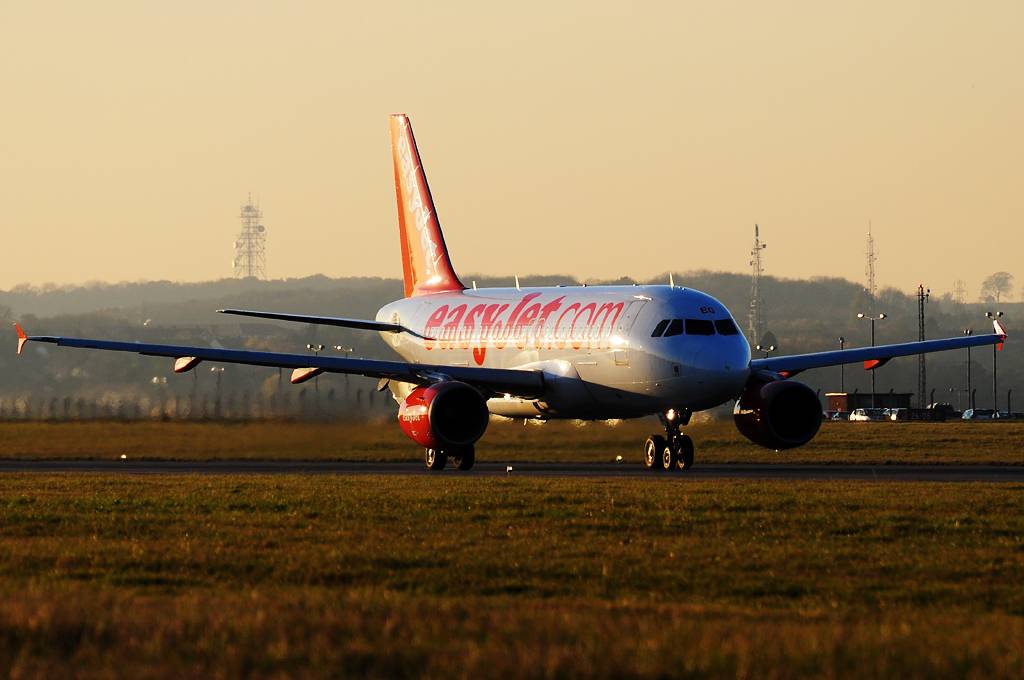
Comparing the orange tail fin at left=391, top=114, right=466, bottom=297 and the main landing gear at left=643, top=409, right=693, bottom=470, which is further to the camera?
the orange tail fin at left=391, top=114, right=466, bottom=297

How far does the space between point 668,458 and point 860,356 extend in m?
7.81

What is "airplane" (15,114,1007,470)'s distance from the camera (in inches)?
1532

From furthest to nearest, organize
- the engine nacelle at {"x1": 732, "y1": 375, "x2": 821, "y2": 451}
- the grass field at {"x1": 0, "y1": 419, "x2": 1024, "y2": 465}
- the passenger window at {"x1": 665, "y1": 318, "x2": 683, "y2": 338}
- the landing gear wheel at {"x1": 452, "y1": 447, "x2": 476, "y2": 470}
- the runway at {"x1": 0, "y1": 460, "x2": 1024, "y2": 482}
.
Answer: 1. the grass field at {"x1": 0, "y1": 419, "x2": 1024, "y2": 465}
2. the engine nacelle at {"x1": 732, "y1": 375, "x2": 821, "y2": 451}
3. the landing gear wheel at {"x1": 452, "y1": 447, "x2": 476, "y2": 470}
4. the passenger window at {"x1": 665, "y1": 318, "x2": 683, "y2": 338}
5. the runway at {"x1": 0, "y1": 460, "x2": 1024, "y2": 482}

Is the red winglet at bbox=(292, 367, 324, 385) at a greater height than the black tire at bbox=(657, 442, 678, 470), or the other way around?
the red winglet at bbox=(292, 367, 324, 385)

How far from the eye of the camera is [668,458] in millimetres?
39719

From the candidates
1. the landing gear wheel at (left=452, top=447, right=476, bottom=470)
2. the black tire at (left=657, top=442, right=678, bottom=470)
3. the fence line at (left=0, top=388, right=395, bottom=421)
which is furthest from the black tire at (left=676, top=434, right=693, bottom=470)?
the fence line at (left=0, top=388, right=395, bottom=421)

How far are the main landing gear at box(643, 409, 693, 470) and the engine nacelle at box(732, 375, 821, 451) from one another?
158 centimetres

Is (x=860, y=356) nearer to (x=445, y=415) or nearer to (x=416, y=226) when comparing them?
(x=445, y=415)

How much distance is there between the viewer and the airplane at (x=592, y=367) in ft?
128

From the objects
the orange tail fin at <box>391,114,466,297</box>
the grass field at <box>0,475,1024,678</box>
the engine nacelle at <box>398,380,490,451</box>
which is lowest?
the grass field at <box>0,475,1024,678</box>

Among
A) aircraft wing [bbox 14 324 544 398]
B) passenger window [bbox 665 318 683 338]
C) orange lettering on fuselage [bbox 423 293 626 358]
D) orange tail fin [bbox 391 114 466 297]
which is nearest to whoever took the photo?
passenger window [bbox 665 318 683 338]

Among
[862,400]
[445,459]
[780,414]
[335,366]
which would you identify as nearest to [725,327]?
[780,414]

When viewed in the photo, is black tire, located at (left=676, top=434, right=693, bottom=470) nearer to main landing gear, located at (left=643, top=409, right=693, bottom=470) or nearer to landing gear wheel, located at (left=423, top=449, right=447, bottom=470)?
main landing gear, located at (left=643, top=409, right=693, bottom=470)

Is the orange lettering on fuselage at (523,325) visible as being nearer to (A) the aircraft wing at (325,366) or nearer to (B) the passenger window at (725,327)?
(A) the aircraft wing at (325,366)
